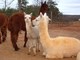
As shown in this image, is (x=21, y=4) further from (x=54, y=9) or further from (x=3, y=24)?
(x=3, y=24)

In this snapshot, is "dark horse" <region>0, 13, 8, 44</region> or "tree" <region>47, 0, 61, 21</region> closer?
"dark horse" <region>0, 13, 8, 44</region>

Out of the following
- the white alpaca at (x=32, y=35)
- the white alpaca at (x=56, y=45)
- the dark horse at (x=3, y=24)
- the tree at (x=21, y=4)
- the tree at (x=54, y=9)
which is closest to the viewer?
the white alpaca at (x=56, y=45)

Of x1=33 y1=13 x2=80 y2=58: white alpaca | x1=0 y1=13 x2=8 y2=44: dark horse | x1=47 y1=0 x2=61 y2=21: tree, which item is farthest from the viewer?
x1=47 y1=0 x2=61 y2=21: tree

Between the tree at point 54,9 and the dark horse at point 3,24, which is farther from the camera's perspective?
the tree at point 54,9

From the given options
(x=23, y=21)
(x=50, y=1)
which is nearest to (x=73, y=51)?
(x=23, y=21)

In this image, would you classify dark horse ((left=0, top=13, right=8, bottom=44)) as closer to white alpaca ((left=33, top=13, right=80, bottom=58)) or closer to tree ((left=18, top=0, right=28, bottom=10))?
white alpaca ((left=33, top=13, right=80, bottom=58))

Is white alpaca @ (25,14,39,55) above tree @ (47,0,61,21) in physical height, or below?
above

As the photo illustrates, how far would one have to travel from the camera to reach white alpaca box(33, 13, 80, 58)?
8875 millimetres

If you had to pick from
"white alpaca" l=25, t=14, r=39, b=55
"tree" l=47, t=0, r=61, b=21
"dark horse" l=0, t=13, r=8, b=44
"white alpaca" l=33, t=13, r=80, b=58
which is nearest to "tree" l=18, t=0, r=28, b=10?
"tree" l=47, t=0, r=61, b=21

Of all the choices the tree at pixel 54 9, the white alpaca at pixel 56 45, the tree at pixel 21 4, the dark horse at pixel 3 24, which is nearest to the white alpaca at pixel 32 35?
the white alpaca at pixel 56 45

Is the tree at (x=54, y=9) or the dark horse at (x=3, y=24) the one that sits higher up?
the dark horse at (x=3, y=24)

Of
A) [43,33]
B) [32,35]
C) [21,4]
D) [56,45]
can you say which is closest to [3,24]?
[32,35]

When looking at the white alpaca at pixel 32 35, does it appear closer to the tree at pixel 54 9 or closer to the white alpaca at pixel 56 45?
the white alpaca at pixel 56 45

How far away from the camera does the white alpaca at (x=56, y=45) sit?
8875 mm
